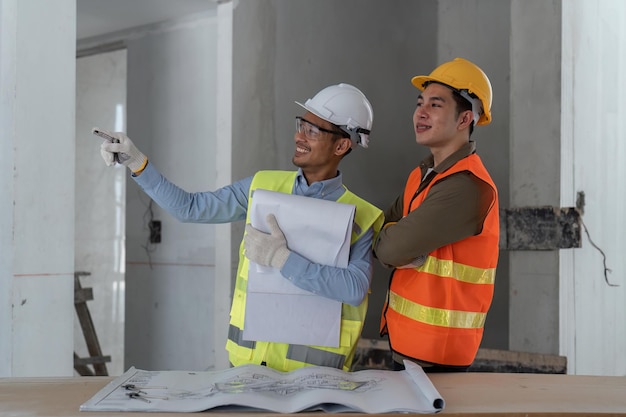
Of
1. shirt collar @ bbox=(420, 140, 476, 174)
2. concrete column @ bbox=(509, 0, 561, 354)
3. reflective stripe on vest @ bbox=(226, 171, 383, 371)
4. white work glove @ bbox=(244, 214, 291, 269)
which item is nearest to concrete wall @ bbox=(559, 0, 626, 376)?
concrete column @ bbox=(509, 0, 561, 354)

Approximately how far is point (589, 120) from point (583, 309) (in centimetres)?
123

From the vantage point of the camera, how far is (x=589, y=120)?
4578mm

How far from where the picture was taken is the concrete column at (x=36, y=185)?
131 inches

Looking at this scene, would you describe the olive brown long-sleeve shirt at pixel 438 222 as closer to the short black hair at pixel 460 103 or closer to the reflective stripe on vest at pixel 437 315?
the reflective stripe on vest at pixel 437 315

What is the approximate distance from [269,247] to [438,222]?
60cm

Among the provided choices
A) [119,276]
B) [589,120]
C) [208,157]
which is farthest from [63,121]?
[119,276]

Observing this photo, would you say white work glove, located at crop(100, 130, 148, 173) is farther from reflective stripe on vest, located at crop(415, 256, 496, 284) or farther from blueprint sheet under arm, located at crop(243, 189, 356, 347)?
reflective stripe on vest, located at crop(415, 256, 496, 284)

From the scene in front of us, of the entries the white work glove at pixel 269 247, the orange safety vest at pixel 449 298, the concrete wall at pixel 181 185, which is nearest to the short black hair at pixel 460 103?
the orange safety vest at pixel 449 298

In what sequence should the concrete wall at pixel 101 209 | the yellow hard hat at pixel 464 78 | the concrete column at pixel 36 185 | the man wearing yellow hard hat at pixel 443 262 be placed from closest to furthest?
the man wearing yellow hard hat at pixel 443 262 → the yellow hard hat at pixel 464 78 → the concrete column at pixel 36 185 → the concrete wall at pixel 101 209

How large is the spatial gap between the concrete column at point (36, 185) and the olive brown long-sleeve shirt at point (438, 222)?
5.95 ft

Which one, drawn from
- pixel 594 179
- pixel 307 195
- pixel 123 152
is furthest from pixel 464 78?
pixel 594 179

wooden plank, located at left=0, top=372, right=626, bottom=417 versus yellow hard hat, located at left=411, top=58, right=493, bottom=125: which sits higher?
yellow hard hat, located at left=411, top=58, right=493, bottom=125

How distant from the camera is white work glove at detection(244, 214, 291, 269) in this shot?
2.37m

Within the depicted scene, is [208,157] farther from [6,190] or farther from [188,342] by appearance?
[6,190]
